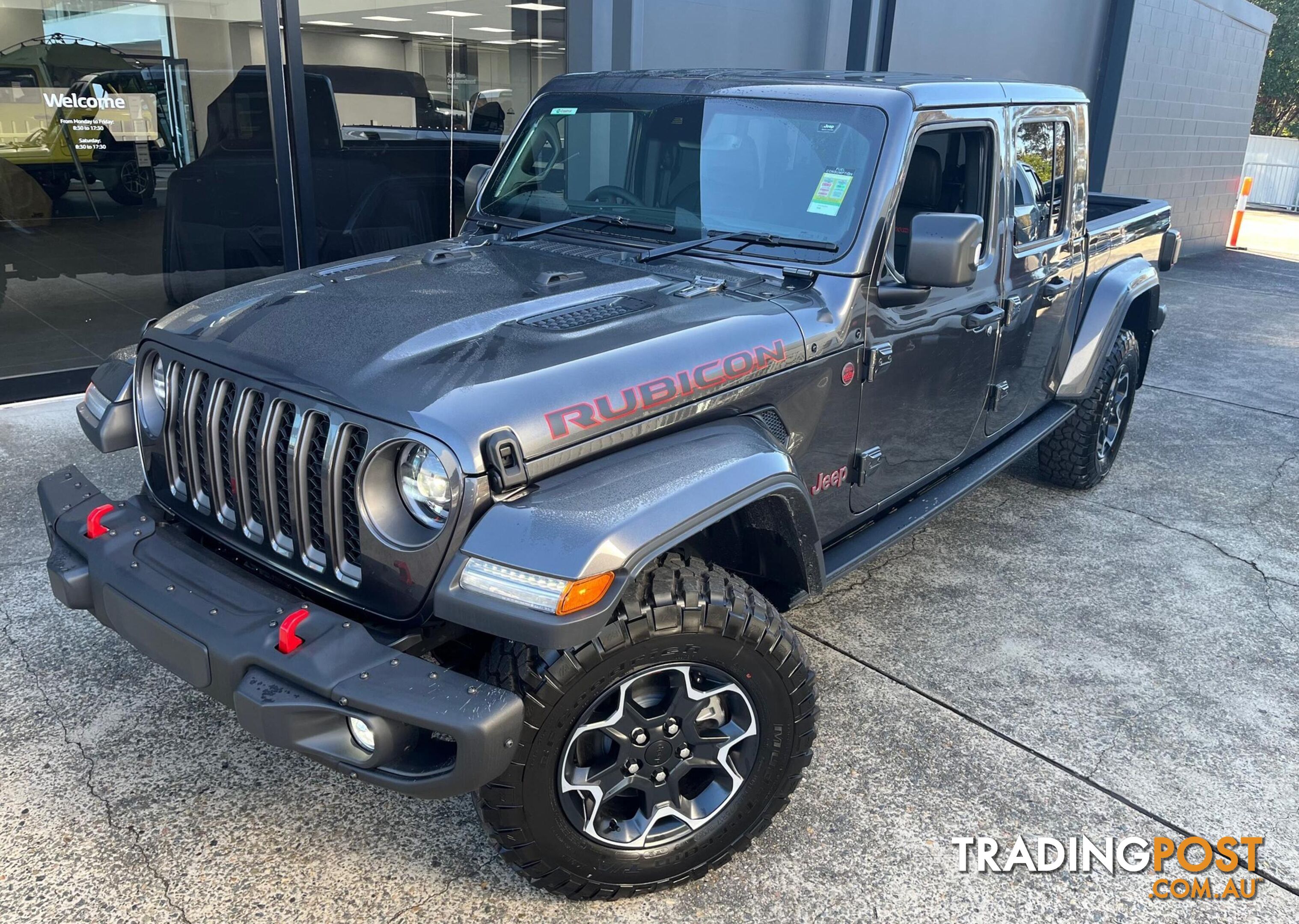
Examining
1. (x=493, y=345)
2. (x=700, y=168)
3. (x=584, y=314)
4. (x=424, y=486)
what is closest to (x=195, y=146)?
Result: (x=700, y=168)

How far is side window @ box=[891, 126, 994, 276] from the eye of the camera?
3391 millimetres

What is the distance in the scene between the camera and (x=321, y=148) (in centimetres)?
659

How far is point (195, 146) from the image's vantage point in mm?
6180

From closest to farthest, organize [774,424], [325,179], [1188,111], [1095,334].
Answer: [774,424] → [1095,334] → [325,179] → [1188,111]

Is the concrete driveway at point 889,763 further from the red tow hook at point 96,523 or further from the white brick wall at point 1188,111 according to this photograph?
the white brick wall at point 1188,111

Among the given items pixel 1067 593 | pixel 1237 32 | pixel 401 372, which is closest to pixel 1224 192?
pixel 1237 32

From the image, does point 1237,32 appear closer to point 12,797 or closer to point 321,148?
point 321,148

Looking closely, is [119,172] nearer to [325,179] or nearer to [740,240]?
[325,179]

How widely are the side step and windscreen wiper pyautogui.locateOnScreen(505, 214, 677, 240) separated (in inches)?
46.5

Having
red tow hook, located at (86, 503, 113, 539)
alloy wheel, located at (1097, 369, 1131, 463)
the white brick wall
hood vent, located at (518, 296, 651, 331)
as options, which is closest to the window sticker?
hood vent, located at (518, 296, 651, 331)

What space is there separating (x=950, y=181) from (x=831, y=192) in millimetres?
764

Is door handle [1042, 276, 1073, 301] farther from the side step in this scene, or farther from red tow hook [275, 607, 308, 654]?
red tow hook [275, 607, 308, 654]

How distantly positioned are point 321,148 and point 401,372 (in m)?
4.93

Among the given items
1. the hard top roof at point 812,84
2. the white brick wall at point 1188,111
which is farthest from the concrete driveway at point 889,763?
the white brick wall at point 1188,111
